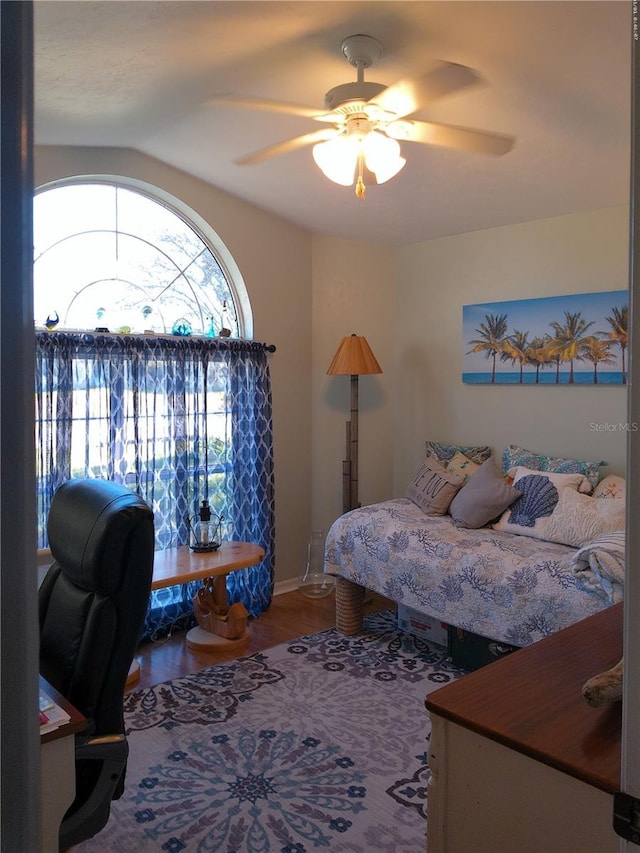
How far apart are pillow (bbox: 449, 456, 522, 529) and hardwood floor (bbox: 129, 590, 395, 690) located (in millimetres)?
1008

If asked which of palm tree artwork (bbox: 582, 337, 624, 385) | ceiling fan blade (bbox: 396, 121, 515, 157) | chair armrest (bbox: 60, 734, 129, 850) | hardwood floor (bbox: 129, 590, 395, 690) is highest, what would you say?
ceiling fan blade (bbox: 396, 121, 515, 157)

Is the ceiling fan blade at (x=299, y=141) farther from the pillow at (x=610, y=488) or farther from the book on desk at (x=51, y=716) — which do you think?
the pillow at (x=610, y=488)

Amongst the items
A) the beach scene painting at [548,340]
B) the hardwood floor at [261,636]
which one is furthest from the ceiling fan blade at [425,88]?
the hardwood floor at [261,636]

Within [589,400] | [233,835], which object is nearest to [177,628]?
[233,835]

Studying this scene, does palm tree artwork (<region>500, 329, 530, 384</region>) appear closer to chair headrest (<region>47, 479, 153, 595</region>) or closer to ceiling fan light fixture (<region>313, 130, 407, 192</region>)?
ceiling fan light fixture (<region>313, 130, 407, 192</region>)

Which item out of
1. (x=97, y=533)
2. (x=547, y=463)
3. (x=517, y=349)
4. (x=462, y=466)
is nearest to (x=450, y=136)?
(x=517, y=349)

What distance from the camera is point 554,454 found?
405 centimetres

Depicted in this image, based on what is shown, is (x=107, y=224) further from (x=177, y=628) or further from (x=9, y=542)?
(x=9, y=542)

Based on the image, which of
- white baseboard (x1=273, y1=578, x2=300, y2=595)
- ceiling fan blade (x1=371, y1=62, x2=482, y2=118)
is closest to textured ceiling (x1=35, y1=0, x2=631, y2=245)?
ceiling fan blade (x1=371, y1=62, x2=482, y2=118)

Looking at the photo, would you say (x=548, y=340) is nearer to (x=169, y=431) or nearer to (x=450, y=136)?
(x=450, y=136)

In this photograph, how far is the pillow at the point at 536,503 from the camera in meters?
3.51

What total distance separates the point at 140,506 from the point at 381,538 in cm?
220

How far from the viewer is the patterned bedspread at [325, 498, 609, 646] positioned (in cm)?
292

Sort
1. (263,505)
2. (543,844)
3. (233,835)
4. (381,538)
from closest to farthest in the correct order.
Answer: (543,844) → (233,835) → (381,538) → (263,505)
